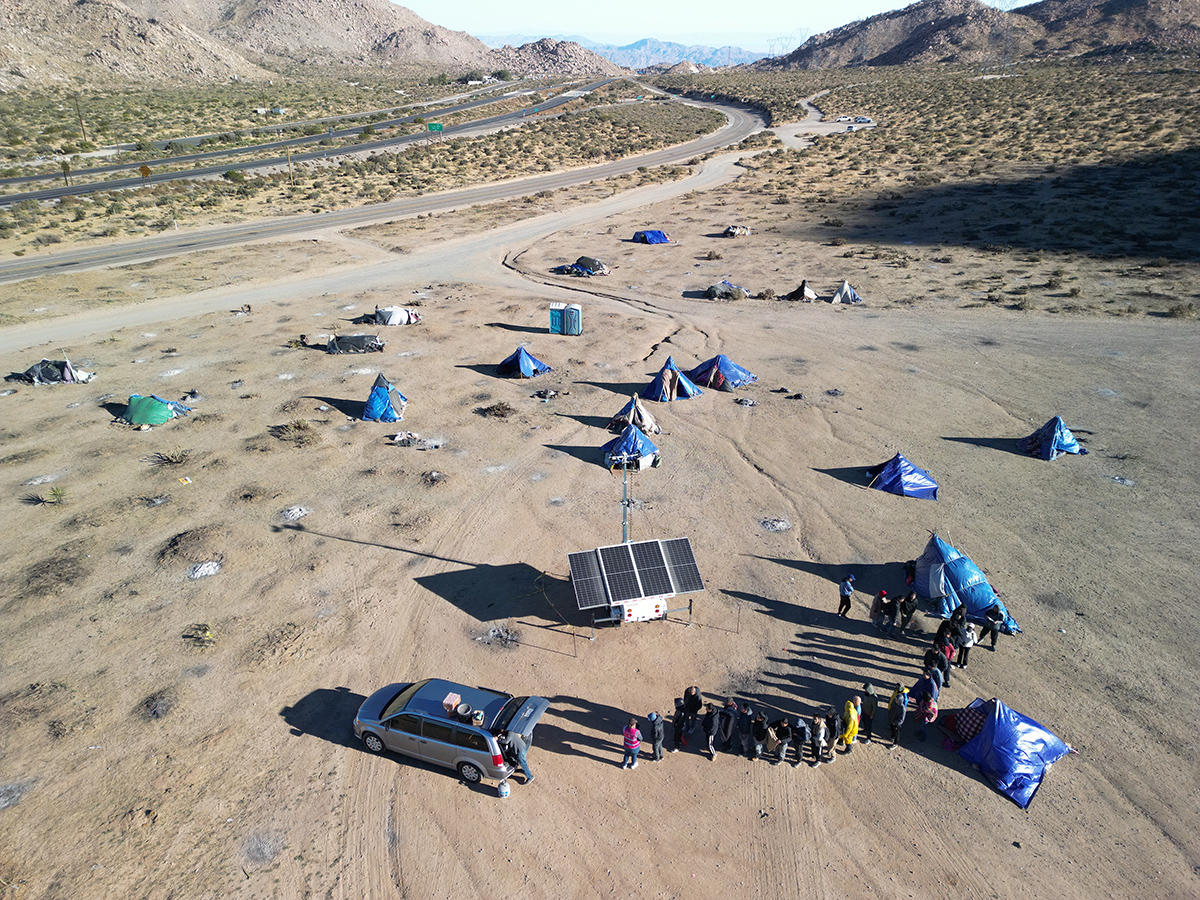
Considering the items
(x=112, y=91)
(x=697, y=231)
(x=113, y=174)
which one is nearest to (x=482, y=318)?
(x=697, y=231)

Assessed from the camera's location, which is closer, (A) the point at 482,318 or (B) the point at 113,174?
(A) the point at 482,318

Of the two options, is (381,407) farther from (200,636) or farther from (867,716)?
(867,716)

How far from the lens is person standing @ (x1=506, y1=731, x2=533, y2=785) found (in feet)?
43.7

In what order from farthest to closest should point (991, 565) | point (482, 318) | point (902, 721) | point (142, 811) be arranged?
1. point (482, 318)
2. point (991, 565)
3. point (902, 721)
4. point (142, 811)

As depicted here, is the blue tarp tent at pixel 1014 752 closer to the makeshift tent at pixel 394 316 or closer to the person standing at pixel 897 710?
the person standing at pixel 897 710

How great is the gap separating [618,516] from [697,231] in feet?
148

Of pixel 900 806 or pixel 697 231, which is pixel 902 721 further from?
pixel 697 231

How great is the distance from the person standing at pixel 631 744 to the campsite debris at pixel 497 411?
17693 millimetres

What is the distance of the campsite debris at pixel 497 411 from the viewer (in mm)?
29281

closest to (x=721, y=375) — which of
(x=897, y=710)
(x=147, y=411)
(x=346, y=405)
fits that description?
(x=346, y=405)

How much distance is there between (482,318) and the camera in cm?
4119

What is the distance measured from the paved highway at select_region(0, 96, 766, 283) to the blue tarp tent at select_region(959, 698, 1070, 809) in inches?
2431

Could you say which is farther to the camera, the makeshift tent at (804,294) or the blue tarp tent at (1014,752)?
the makeshift tent at (804,294)

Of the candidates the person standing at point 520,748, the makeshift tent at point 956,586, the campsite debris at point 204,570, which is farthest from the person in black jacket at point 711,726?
the campsite debris at point 204,570
